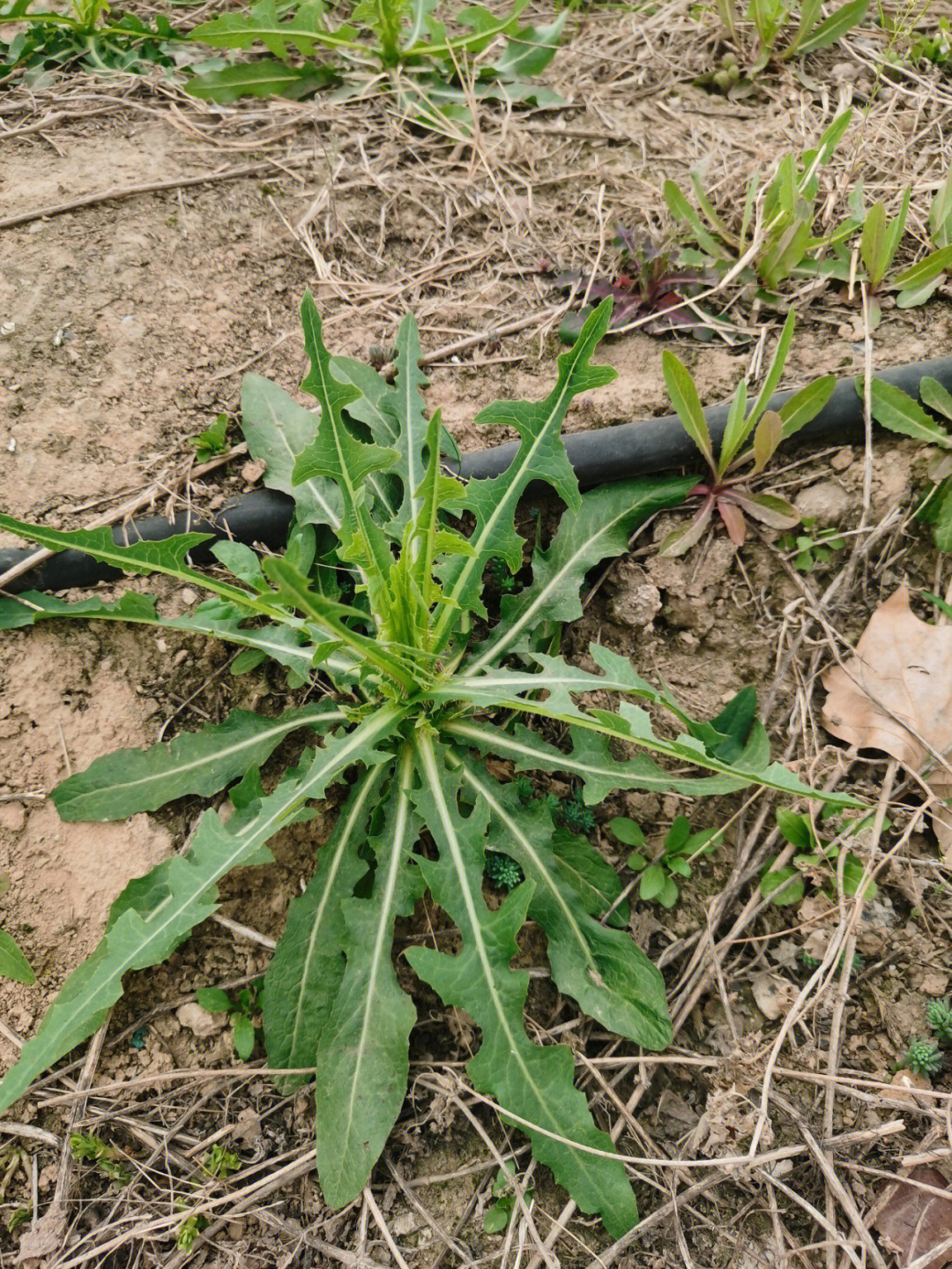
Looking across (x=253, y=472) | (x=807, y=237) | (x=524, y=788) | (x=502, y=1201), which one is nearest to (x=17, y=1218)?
(x=502, y=1201)

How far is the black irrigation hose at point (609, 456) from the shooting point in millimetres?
1956

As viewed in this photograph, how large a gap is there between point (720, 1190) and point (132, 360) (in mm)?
2376

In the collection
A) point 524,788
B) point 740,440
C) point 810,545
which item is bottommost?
point 524,788

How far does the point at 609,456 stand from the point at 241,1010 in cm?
156

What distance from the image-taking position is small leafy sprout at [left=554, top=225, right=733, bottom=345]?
85.0 inches

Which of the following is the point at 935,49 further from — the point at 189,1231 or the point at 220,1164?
the point at 189,1231

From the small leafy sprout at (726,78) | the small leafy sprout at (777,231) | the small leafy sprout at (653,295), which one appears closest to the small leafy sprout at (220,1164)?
the small leafy sprout at (653,295)

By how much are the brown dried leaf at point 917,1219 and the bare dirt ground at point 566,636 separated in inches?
1.5

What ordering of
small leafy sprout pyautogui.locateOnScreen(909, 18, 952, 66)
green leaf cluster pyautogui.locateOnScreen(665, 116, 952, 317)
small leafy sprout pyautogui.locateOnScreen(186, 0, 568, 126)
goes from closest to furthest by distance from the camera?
green leaf cluster pyautogui.locateOnScreen(665, 116, 952, 317) → small leafy sprout pyautogui.locateOnScreen(186, 0, 568, 126) → small leafy sprout pyautogui.locateOnScreen(909, 18, 952, 66)

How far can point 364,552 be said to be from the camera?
1.59 meters

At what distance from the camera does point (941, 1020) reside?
1.62 m

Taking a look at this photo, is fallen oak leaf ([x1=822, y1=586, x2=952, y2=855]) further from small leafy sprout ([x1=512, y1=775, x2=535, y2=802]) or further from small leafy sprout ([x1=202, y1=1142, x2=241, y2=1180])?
small leafy sprout ([x1=202, y1=1142, x2=241, y2=1180])

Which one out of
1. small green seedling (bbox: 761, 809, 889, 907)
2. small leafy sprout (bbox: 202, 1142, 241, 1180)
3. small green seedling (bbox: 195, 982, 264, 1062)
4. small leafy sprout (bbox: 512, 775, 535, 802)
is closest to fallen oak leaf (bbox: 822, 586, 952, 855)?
small green seedling (bbox: 761, 809, 889, 907)

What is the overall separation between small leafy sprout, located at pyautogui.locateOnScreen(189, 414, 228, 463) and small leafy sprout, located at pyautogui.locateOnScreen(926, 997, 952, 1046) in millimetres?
2078
